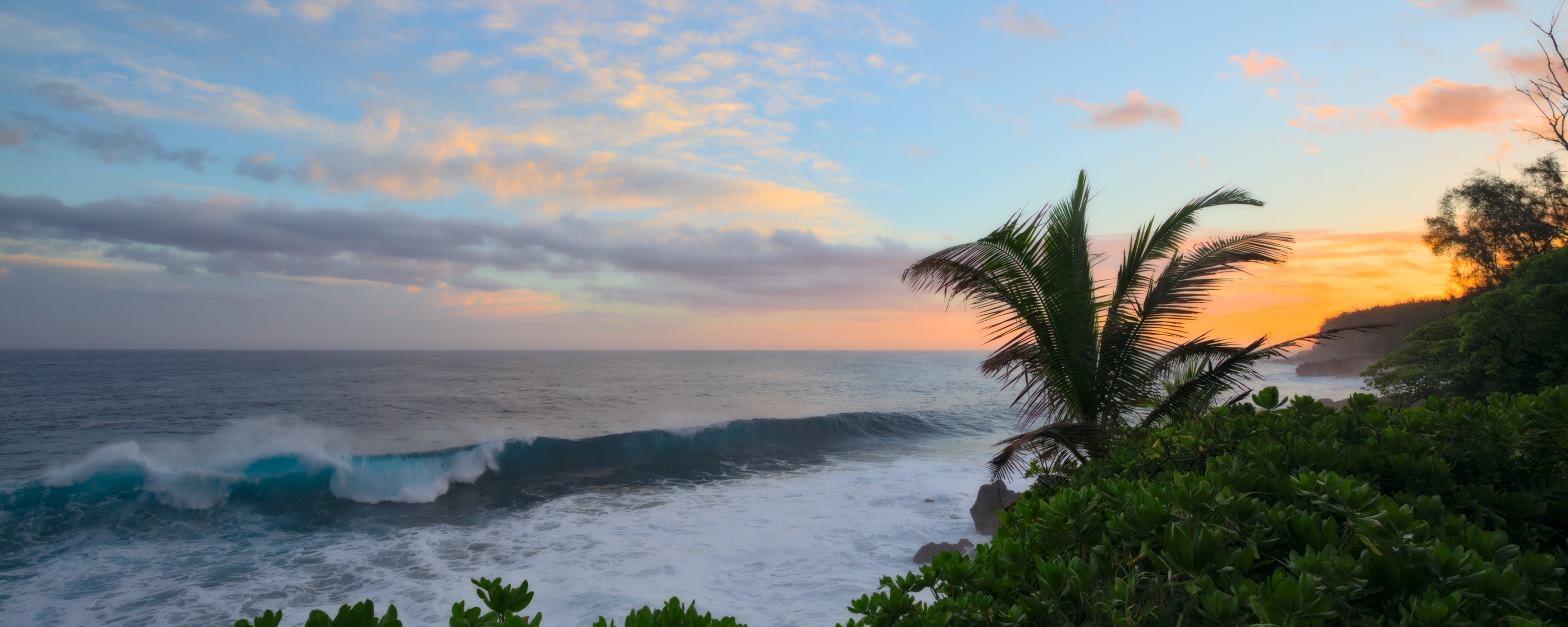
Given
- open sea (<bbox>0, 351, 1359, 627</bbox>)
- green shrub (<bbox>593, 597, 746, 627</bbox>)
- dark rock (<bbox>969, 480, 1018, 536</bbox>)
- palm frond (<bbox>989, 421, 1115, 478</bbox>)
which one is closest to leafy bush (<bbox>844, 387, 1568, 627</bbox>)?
green shrub (<bbox>593, 597, 746, 627</bbox>)

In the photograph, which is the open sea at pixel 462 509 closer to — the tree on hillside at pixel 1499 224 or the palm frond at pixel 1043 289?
the palm frond at pixel 1043 289

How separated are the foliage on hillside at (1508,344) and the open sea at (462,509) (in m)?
9.70

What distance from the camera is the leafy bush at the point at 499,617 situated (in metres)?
1.49

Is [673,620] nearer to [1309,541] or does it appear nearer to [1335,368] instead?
[1309,541]

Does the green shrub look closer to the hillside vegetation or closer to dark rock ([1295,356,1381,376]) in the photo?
the hillside vegetation

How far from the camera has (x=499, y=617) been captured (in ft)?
5.93

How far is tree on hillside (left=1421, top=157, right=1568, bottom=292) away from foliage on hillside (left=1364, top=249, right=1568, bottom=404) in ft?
34.4

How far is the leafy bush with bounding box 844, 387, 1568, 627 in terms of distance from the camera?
1592mm

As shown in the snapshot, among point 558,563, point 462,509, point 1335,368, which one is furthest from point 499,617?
point 1335,368

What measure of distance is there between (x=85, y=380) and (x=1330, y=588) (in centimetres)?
6463

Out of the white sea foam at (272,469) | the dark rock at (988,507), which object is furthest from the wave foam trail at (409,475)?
the dark rock at (988,507)

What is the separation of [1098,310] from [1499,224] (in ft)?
88.5

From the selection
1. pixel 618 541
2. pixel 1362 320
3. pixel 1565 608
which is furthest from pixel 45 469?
pixel 1362 320

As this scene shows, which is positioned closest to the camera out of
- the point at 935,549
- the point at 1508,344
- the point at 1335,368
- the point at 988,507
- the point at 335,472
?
the point at 935,549
